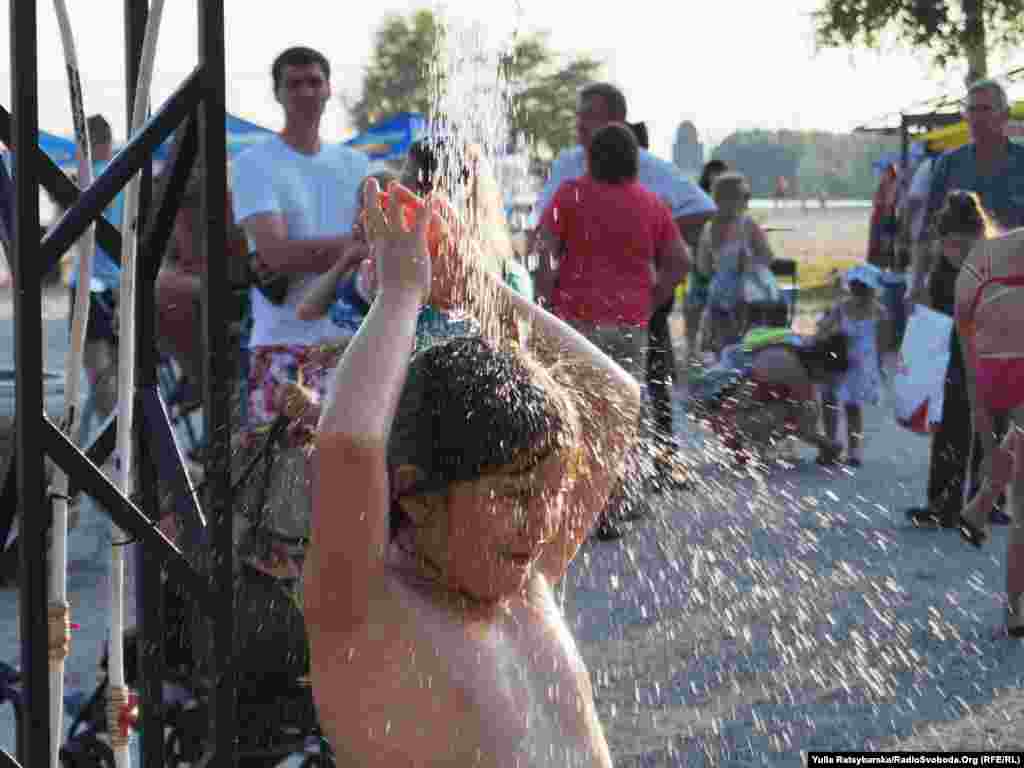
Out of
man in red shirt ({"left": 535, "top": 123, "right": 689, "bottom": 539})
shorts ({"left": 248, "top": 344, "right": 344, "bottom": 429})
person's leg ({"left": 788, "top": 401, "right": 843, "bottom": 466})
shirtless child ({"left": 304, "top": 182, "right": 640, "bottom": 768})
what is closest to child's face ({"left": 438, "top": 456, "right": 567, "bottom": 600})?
shirtless child ({"left": 304, "top": 182, "right": 640, "bottom": 768})

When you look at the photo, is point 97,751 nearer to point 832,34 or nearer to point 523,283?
point 523,283

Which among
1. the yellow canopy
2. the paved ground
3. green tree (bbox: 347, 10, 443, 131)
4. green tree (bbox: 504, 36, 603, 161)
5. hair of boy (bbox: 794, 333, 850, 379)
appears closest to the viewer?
the paved ground

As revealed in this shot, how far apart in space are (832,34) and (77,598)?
62.5ft

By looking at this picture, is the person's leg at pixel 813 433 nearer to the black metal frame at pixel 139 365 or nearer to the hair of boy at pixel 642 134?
the hair of boy at pixel 642 134

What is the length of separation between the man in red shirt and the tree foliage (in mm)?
16658

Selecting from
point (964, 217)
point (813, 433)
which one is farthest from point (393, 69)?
point (964, 217)

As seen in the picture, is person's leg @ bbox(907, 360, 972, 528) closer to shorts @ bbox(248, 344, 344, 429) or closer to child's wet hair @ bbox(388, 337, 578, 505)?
shorts @ bbox(248, 344, 344, 429)

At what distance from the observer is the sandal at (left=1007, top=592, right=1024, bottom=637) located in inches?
213

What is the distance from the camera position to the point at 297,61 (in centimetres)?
562

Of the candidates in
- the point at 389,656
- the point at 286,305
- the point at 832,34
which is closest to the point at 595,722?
the point at 389,656

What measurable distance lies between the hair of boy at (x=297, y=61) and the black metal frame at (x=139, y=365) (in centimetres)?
→ 264

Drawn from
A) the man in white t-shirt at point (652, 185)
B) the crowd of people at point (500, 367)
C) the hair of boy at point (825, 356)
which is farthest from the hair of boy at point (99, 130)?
A: the hair of boy at point (825, 356)

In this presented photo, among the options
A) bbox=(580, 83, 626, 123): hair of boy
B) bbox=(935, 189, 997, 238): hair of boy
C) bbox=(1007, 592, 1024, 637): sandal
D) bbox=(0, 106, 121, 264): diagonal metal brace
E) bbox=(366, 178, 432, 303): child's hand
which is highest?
bbox=(580, 83, 626, 123): hair of boy

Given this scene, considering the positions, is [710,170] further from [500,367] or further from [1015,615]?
[500,367]
